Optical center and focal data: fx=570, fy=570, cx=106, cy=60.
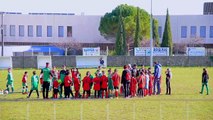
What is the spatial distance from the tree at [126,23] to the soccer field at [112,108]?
50.3m

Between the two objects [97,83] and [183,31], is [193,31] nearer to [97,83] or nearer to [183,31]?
[183,31]

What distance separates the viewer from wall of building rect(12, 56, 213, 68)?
192ft

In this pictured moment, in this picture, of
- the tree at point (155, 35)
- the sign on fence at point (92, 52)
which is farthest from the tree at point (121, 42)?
the sign on fence at point (92, 52)

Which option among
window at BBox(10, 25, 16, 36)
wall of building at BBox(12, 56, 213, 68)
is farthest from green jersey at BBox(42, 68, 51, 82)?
window at BBox(10, 25, 16, 36)

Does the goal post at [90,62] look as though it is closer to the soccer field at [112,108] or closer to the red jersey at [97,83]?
the soccer field at [112,108]

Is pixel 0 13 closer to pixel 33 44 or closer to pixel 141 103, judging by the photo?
pixel 33 44

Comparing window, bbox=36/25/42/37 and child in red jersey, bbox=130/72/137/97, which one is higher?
window, bbox=36/25/42/37

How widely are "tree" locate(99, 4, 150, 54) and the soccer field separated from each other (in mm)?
50331

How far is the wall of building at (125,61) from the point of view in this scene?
58.5 meters

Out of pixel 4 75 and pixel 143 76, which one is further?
pixel 4 75

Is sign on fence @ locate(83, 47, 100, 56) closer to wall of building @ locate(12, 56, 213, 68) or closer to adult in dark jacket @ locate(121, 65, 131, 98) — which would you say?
wall of building @ locate(12, 56, 213, 68)

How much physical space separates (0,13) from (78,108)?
64.8 meters

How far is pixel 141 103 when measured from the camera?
26969mm

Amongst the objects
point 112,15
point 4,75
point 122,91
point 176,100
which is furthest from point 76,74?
point 112,15
